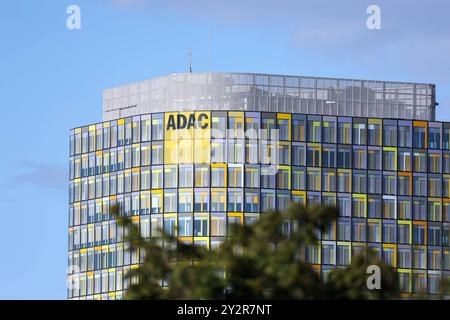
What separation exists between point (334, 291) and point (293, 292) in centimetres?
270

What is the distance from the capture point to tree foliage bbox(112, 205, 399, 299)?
164 feet

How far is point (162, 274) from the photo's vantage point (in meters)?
51.8

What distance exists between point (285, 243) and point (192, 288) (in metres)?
3.63

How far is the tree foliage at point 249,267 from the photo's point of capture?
50.0m

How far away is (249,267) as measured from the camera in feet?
173
